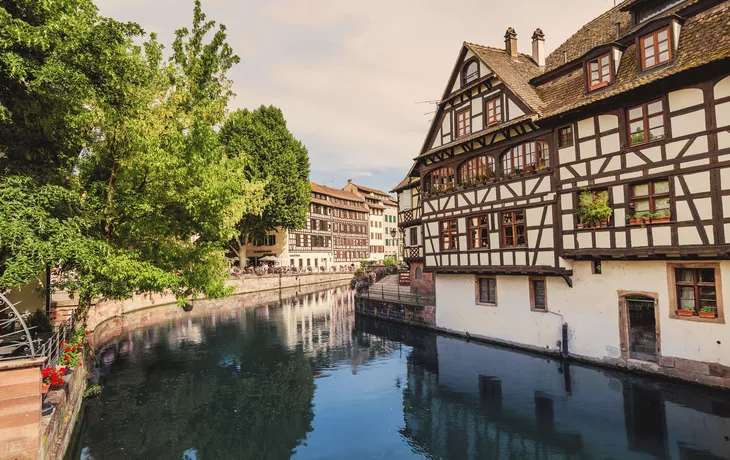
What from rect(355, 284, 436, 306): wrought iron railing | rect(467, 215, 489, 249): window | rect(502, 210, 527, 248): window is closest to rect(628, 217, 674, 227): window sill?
rect(502, 210, 527, 248): window

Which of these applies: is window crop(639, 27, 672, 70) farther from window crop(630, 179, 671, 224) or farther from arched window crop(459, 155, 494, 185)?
arched window crop(459, 155, 494, 185)

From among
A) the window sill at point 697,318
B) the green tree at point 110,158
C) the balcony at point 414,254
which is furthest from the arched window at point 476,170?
the green tree at point 110,158

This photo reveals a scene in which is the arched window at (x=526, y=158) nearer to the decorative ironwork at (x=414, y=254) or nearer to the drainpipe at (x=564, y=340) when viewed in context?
the drainpipe at (x=564, y=340)

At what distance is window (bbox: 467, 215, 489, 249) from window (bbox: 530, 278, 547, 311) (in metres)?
2.84

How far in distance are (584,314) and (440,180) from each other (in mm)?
10604

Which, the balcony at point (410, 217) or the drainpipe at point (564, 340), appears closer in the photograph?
the drainpipe at point (564, 340)

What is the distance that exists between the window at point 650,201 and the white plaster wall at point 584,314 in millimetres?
1696

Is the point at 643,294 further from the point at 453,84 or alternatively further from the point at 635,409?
the point at 453,84

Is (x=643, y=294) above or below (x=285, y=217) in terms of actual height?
below

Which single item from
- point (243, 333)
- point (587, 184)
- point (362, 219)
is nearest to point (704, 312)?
point (587, 184)

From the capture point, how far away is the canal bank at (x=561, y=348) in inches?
551

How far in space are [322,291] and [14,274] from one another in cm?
4605

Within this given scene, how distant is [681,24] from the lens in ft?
49.8

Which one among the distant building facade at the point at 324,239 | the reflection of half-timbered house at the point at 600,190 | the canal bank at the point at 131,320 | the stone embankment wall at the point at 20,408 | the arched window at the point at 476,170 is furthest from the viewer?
the distant building facade at the point at 324,239
